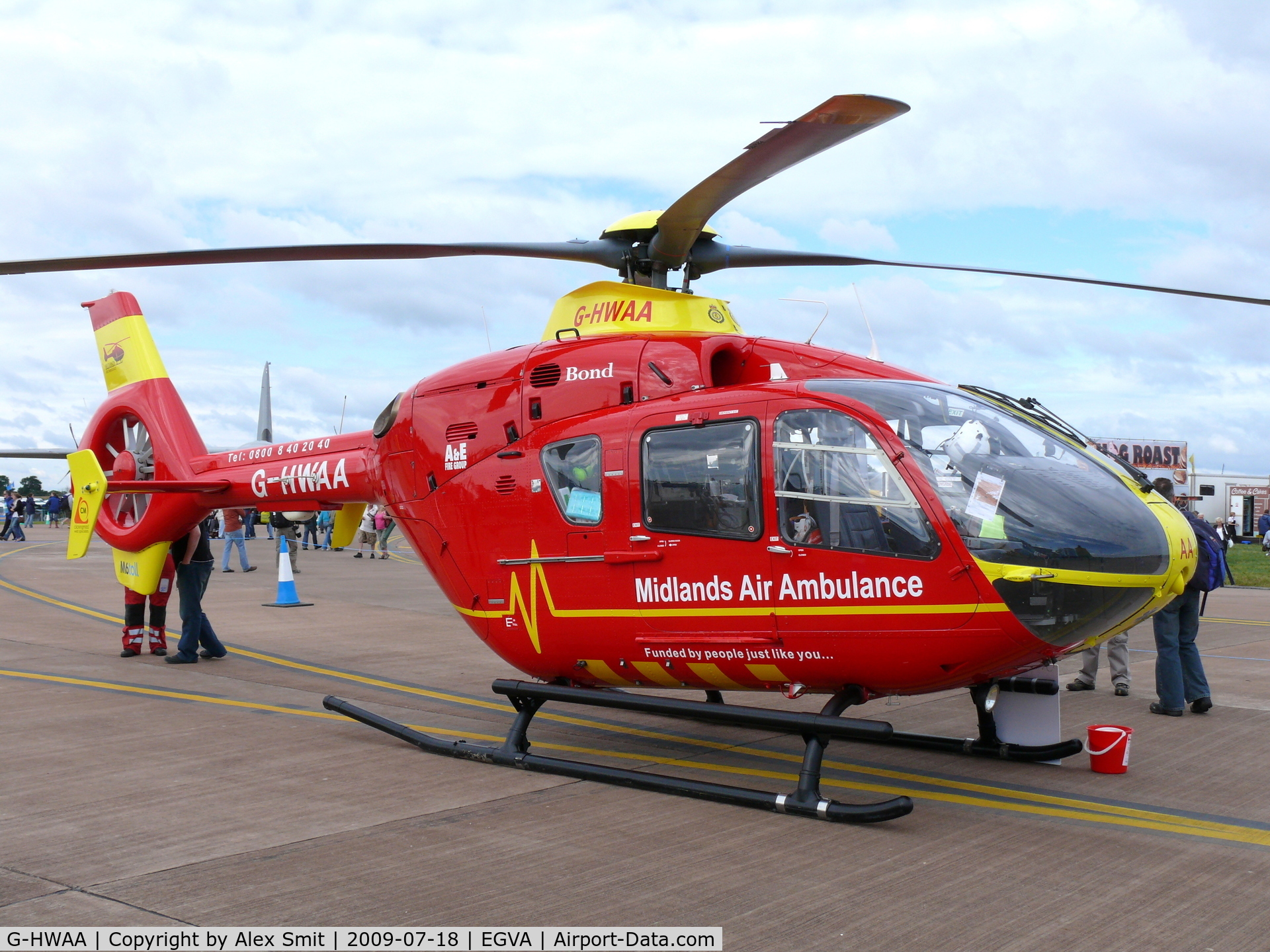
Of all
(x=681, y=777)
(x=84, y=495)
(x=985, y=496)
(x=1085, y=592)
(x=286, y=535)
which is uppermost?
(x=985, y=496)

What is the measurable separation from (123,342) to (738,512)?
905cm

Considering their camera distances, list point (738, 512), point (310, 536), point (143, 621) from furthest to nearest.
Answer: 1. point (310, 536)
2. point (143, 621)
3. point (738, 512)

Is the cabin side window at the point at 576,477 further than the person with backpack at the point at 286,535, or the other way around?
the person with backpack at the point at 286,535

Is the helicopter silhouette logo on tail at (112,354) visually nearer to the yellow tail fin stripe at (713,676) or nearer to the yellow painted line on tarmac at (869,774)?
the yellow painted line on tarmac at (869,774)

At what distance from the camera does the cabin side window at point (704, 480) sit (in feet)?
20.8

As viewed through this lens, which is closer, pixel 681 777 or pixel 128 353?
pixel 681 777

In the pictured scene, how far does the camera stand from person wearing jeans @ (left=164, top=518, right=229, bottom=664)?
11.7 metres

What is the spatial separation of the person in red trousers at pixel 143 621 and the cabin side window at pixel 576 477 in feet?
22.1

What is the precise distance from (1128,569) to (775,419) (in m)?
2.05

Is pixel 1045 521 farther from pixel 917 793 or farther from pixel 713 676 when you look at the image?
pixel 713 676

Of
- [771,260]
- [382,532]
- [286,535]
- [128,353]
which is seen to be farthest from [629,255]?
[382,532]

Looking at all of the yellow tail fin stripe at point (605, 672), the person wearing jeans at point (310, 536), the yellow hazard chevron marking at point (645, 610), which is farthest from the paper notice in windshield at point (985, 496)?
the person wearing jeans at point (310, 536)

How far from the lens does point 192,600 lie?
38.4 feet

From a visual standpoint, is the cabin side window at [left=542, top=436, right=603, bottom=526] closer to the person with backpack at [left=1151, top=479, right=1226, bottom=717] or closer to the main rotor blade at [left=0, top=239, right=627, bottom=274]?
the main rotor blade at [left=0, top=239, right=627, bottom=274]
